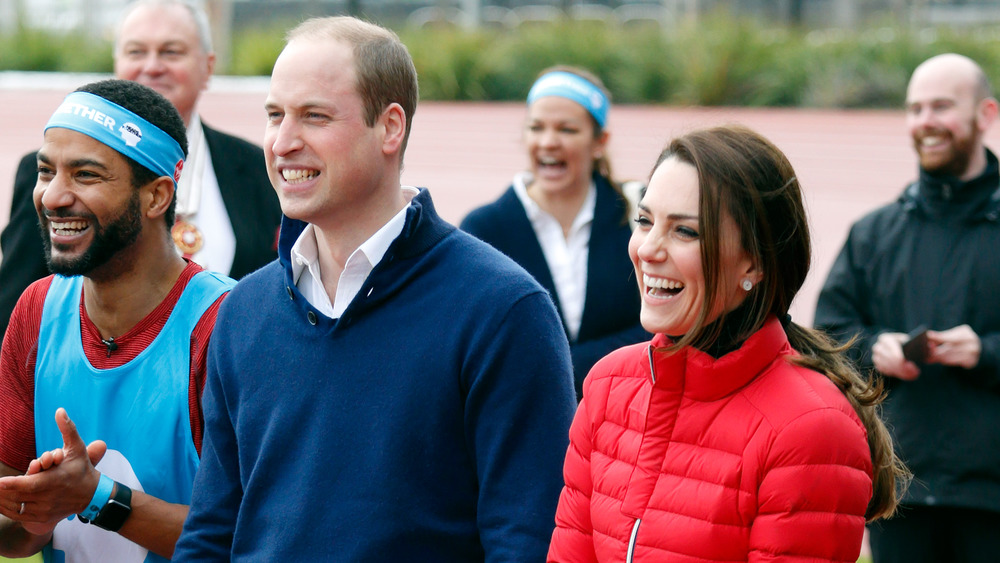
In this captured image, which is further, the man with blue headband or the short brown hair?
the man with blue headband

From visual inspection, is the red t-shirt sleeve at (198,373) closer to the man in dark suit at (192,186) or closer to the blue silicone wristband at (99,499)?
the blue silicone wristband at (99,499)

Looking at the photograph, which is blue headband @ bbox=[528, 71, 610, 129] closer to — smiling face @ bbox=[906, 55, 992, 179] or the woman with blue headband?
the woman with blue headband

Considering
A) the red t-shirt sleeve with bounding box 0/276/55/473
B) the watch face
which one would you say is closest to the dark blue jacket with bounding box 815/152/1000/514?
the watch face

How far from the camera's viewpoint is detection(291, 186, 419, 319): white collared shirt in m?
2.72

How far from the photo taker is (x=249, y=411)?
8.96 ft

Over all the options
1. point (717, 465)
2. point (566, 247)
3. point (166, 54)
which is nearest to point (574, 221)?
point (566, 247)

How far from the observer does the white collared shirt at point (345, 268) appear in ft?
8.92

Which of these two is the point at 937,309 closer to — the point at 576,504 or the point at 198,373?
the point at 576,504

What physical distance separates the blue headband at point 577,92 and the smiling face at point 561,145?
1.2 inches

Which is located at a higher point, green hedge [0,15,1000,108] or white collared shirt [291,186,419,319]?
white collared shirt [291,186,419,319]

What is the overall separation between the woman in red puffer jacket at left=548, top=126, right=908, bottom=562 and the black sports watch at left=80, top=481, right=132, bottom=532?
1097 mm

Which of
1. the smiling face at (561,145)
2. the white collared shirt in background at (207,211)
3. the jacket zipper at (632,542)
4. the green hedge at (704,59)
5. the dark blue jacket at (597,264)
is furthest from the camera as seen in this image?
the green hedge at (704,59)

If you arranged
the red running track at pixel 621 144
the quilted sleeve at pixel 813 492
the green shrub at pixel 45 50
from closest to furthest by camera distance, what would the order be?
1. the quilted sleeve at pixel 813 492
2. the red running track at pixel 621 144
3. the green shrub at pixel 45 50

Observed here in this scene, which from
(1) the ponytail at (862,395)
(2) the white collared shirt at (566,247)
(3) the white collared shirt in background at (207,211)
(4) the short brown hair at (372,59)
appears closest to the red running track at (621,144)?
(2) the white collared shirt at (566,247)
